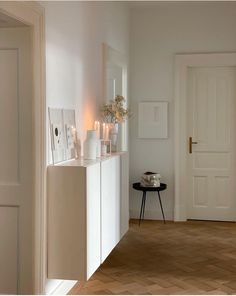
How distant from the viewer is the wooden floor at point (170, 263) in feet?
12.5

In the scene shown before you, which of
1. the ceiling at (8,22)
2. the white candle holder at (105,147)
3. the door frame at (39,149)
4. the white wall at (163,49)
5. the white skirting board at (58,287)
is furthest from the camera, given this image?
the white wall at (163,49)

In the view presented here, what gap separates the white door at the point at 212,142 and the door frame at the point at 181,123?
94 millimetres

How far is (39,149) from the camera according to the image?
321 centimetres

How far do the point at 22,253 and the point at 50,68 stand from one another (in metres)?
1.35

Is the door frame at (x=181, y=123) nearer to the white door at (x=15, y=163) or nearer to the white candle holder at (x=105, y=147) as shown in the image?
the white candle holder at (x=105, y=147)

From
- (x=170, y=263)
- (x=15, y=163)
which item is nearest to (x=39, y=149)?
(x=15, y=163)

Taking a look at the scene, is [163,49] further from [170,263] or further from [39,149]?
[39,149]

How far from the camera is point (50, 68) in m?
3.42

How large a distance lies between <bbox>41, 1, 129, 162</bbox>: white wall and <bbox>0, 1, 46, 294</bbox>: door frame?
170 millimetres

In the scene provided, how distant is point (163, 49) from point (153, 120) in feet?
3.20

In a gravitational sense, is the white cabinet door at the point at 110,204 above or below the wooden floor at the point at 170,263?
above

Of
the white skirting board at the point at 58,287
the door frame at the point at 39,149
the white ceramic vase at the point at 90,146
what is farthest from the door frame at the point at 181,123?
the door frame at the point at 39,149

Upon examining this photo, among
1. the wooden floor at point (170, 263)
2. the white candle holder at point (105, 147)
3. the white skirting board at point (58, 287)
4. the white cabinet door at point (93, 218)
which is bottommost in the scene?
the wooden floor at point (170, 263)

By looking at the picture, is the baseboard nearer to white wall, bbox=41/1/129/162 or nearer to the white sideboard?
white wall, bbox=41/1/129/162
